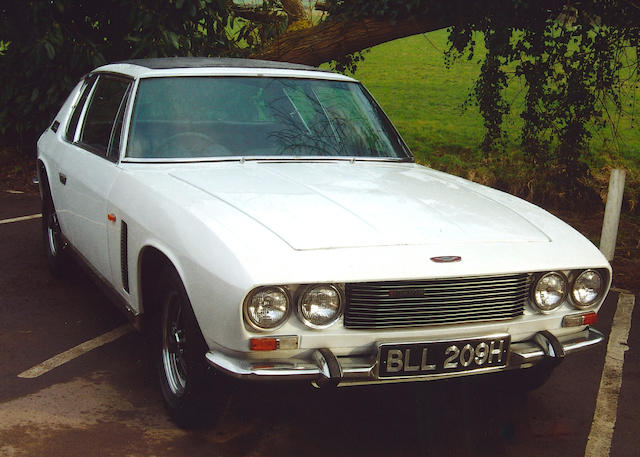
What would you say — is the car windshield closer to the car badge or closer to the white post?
the car badge

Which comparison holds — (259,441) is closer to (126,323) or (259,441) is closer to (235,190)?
(235,190)

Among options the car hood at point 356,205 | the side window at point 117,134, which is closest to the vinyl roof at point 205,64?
the side window at point 117,134

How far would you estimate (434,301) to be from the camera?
3.23 m

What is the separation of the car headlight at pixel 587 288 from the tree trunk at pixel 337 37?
7.44 meters

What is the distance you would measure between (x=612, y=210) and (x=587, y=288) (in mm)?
3816

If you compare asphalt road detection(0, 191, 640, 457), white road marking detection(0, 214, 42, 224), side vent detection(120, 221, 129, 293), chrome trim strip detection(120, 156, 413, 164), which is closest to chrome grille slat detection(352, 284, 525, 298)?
asphalt road detection(0, 191, 640, 457)

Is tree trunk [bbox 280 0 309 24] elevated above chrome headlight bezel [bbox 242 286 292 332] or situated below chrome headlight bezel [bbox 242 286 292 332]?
above

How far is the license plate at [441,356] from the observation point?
314 centimetres

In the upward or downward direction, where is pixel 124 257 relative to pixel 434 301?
downward

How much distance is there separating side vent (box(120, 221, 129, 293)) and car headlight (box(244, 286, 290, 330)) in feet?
3.81

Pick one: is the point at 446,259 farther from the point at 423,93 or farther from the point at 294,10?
the point at 423,93

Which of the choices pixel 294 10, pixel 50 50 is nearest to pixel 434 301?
pixel 50 50

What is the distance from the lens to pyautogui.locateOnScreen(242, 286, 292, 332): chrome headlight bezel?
9.90 feet

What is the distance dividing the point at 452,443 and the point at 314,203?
1.24 metres
